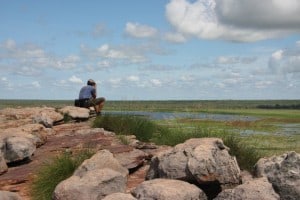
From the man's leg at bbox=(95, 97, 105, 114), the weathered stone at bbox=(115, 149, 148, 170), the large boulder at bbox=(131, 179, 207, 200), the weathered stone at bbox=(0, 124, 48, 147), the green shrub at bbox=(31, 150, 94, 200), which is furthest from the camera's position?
the man's leg at bbox=(95, 97, 105, 114)

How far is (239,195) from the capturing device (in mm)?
9258

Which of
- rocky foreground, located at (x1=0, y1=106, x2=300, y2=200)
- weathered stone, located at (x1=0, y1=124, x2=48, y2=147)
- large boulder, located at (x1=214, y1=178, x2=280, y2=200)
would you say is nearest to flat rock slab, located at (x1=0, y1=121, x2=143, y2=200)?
rocky foreground, located at (x1=0, y1=106, x2=300, y2=200)

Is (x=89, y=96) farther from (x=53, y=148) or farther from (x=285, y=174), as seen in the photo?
(x=285, y=174)

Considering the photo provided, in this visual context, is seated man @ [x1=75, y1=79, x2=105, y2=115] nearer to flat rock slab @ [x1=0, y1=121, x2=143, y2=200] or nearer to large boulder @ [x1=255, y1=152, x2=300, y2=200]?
flat rock slab @ [x1=0, y1=121, x2=143, y2=200]

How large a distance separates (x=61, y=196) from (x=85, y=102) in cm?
1314

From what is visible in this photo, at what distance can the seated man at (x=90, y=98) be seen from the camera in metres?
22.2

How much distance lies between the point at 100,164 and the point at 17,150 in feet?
10.7

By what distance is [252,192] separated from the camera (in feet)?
30.3

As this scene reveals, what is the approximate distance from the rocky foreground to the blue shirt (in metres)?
8.83

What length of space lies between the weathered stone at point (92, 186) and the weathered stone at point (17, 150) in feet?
11.0

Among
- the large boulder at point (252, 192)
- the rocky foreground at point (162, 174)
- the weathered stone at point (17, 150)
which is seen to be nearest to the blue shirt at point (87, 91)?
the rocky foreground at point (162, 174)

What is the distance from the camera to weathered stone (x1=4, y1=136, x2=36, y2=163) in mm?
13352

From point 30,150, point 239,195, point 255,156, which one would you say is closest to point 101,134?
point 30,150

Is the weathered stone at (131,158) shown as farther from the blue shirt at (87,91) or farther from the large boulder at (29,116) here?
the blue shirt at (87,91)
